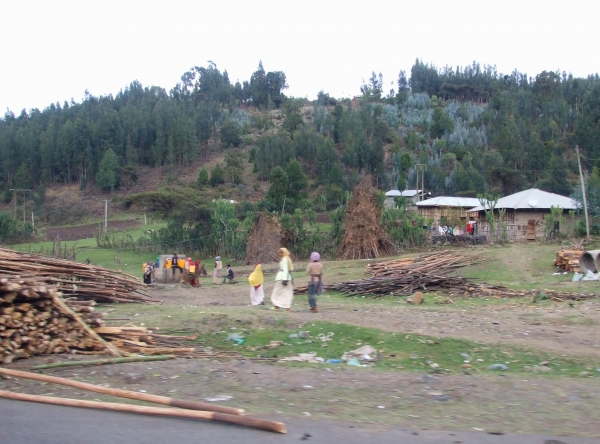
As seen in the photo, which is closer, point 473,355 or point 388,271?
point 473,355

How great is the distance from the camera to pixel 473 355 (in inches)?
351

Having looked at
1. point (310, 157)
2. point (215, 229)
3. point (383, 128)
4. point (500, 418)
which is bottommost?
point (500, 418)

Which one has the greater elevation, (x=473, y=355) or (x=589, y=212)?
(x=589, y=212)

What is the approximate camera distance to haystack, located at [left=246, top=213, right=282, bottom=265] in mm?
31828

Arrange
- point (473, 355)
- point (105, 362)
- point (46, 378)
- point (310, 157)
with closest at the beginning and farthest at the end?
1. point (46, 378)
2. point (105, 362)
3. point (473, 355)
4. point (310, 157)

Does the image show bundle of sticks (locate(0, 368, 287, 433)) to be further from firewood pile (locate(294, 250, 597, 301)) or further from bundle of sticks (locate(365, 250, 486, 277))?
bundle of sticks (locate(365, 250, 486, 277))

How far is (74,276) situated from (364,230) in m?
20.7

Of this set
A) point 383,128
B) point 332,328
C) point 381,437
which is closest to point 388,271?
point 332,328

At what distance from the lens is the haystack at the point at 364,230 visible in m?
30.6

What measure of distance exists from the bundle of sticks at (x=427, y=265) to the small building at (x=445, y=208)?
20.6 m

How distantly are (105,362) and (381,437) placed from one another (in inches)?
168

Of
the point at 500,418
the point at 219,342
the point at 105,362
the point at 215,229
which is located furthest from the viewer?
the point at 215,229

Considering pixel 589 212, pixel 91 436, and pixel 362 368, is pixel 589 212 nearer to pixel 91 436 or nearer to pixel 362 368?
pixel 362 368

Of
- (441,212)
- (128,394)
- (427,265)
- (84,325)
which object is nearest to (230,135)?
(441,212)
